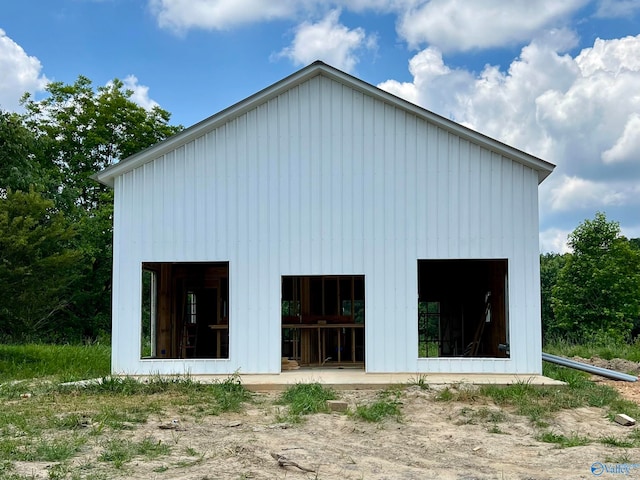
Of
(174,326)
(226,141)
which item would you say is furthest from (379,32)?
(174,326)

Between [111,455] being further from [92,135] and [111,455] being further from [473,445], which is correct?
[92,135]

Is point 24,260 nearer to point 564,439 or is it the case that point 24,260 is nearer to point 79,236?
point 79,236

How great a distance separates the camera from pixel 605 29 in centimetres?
1540

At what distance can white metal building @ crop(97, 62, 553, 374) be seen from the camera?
11.9 metres

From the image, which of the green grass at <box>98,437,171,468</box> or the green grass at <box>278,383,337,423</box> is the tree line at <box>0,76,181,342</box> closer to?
the green grass at <box>278,383,337,423</box>

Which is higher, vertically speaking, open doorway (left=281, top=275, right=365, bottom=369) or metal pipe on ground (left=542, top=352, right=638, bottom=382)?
open doorway (left=281, top=275, right=365, bottom=369)

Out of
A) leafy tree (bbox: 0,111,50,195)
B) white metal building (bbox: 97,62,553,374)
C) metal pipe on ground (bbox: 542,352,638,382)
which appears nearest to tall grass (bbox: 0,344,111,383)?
white metal building (bbox: 97,62,553,374)

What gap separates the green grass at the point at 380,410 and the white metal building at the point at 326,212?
235cm

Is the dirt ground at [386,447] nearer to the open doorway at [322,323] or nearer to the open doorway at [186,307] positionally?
the open doorway at [322,323]

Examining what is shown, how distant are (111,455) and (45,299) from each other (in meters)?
11.4

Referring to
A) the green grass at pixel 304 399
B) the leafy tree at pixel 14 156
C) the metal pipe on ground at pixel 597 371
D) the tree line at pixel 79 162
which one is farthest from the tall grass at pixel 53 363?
the metal pipe on ground at pixel 597 371

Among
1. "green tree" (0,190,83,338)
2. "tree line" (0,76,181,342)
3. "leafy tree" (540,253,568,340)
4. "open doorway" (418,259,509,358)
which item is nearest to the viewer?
"green tree" (0,190,83,338)

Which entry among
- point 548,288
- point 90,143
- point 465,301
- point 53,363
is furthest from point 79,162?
point 548,288
